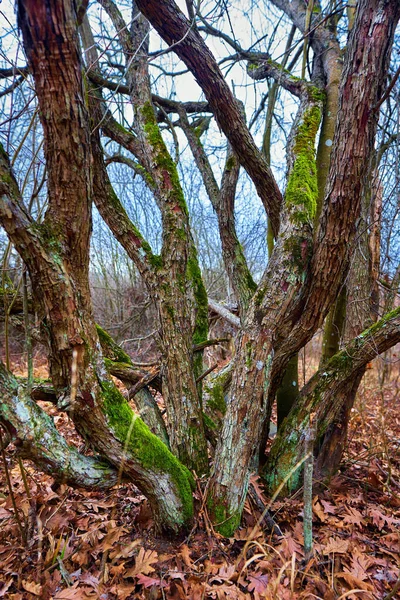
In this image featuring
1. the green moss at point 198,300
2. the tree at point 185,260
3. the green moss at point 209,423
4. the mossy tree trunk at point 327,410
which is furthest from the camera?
the green moss at point 198,300

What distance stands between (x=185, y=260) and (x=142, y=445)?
1307 mm

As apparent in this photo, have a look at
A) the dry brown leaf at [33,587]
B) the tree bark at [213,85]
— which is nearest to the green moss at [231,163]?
the tree bark at [213,85]

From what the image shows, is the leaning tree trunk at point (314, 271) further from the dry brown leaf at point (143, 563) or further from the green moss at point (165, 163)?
the green moss at point (165, 163)

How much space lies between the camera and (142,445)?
1856 mm

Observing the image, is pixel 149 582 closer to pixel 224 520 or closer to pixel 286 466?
pixel 224 520

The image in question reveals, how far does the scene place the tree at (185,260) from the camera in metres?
1.46

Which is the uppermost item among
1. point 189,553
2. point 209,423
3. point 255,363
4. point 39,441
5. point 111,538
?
point 255,363

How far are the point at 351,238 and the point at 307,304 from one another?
0.51m

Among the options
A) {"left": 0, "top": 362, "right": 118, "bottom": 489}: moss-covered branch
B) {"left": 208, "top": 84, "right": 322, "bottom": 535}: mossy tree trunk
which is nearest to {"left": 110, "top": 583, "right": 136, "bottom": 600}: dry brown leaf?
{"left": 0, "top": 362, "right": 118, "bottom": 489}: moss-covered branch

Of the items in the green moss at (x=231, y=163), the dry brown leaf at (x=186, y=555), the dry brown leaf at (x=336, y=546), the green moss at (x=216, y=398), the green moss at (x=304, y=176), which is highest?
the green moss at (x=231, y=163)

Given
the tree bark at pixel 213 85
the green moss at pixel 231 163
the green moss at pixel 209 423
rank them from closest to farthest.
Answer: the tree bark at pixel 213 85 → the green moss at pixel 209 423 → the green moss at pixel 231 163

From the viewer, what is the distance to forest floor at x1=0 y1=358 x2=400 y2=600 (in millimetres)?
1644

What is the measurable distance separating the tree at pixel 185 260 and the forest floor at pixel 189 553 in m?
0.19

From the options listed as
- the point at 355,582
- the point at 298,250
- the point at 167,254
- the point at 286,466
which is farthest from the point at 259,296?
the point at 355,582
